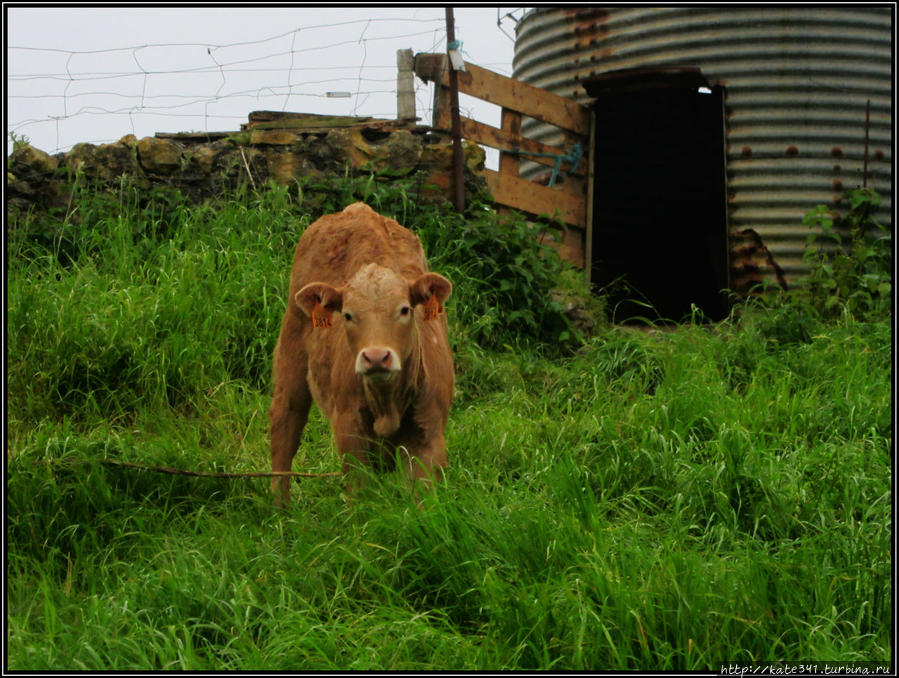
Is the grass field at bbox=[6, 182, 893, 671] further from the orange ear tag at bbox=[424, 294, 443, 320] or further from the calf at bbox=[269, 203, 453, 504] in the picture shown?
the orange ear tag at bbox=[424, 294, 443, 320]

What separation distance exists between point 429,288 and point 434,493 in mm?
1031

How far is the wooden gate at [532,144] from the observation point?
814 centimetres

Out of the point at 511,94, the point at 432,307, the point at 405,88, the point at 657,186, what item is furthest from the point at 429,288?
the point at 657,186

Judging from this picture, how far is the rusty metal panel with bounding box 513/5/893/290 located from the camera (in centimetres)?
892

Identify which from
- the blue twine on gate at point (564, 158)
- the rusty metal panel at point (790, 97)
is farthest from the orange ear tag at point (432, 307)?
the rusty metal panel at point (790, 97)

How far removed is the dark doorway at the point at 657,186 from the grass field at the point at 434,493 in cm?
264

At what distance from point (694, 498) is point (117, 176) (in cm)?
551

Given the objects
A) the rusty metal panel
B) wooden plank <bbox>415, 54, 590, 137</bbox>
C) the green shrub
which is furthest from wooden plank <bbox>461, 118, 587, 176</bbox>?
the green shrub

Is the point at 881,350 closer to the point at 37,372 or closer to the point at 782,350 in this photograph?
the point at 782,350

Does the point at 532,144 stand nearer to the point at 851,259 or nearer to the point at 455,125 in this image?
the point at 455,125

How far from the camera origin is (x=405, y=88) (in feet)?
27.0

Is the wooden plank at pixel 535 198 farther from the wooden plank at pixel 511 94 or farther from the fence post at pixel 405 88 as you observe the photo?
the fence post at pixel 405 88

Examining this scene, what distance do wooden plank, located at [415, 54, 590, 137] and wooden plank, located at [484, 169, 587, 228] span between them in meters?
0.68

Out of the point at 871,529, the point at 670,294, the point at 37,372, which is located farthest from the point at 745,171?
the point at 37,372
